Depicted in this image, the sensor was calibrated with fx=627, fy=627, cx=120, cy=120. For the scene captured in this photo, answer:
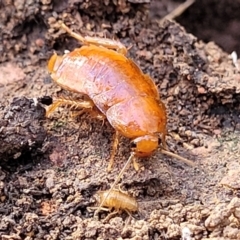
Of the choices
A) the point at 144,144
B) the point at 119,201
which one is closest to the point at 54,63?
the point at 144,144

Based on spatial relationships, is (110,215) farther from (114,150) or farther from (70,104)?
(70,104)

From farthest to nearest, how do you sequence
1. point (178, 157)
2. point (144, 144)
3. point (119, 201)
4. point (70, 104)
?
1. point (70, 104)
2. point (178, 157)
3. point (144, 144)
4. point (119, 201)

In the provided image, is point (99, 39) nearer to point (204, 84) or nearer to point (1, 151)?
point (204, 84)

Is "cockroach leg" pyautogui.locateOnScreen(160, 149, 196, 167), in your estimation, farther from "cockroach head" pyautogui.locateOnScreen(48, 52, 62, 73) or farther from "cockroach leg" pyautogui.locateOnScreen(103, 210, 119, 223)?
"cockroach head" pyautogui.locateOnScreen(48, 52, 62, 73)

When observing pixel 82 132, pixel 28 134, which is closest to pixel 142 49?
pixel 82 132

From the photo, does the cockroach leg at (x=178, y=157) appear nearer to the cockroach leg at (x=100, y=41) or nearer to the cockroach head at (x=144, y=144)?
the cockroach head at (x=144, y=144)

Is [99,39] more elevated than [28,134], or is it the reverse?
[99,39]
